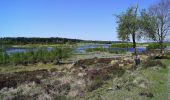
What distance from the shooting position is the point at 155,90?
15203 mm

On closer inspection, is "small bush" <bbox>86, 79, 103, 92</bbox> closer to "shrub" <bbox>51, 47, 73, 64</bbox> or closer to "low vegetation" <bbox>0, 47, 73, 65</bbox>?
"low vegetation" <bbox>0, 47, 73, 65</bbox>

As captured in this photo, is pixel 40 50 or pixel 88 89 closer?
pixel 88 89

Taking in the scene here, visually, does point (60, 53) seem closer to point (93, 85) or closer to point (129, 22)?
point (129, 22)

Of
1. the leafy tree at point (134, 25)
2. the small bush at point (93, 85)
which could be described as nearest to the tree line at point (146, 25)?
the leafy tree at point (134, 25)

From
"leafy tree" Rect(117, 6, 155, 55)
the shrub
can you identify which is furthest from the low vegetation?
"leafy tree" Rect(117, 6, 155, 55)

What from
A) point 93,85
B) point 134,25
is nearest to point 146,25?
point 134,25

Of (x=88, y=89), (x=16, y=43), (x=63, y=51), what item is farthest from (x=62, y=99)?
(x=16, y=43)

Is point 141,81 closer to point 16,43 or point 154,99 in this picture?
point 154,99

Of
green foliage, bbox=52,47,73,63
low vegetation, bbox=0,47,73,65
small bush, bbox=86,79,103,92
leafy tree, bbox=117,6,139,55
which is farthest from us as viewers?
green foliage, bbox=52,47,73,63

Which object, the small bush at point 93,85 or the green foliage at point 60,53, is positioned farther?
the green foliage at point 60,53

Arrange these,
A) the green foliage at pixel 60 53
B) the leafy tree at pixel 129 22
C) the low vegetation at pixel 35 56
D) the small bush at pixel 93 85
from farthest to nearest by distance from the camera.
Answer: the green foliage at pixel 60 53 → the low vegetation at pixel 35 56 → the leafy tree at pixel 129 22 → the small bush at pixel 93 85

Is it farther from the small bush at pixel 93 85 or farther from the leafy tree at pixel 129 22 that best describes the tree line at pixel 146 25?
the small bush at pixel 93 85

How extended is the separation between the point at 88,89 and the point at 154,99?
4971mm

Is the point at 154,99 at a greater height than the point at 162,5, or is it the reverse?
the point at 162,5
